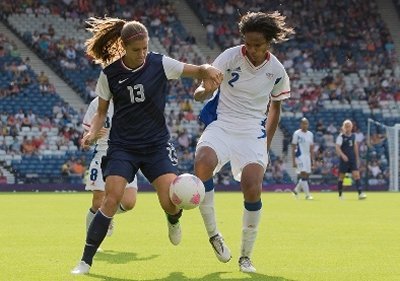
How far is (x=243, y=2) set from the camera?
4528 centimetres

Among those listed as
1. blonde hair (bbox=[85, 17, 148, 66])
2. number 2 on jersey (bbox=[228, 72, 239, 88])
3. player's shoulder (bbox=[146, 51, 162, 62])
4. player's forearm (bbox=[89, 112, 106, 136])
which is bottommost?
player's forearm (bbox=[89, 112, 106, 136])

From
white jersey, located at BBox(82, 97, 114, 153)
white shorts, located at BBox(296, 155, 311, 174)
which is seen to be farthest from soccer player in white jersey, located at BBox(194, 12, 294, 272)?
white shorts, located at BBox(296, 155, 311, 174)

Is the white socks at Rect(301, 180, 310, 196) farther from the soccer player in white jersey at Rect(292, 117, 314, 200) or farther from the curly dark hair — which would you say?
the curly dark hair

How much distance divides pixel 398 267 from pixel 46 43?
106 feet

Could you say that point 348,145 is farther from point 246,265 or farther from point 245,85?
point 246,265

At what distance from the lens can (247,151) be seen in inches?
382

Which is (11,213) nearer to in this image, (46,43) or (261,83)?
(261,83)

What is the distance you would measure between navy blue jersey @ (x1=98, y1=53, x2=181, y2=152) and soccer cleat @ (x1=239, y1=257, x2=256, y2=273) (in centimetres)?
146

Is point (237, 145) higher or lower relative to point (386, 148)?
higher

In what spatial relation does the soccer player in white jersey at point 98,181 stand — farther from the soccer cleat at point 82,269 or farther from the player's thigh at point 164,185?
the soccer cleat at point 82,269

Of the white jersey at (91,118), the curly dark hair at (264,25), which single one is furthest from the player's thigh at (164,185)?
the white jersey at (91,118)

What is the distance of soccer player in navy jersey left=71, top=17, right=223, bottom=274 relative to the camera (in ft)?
28.8

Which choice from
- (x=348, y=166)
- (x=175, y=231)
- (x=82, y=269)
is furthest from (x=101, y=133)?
(x=348, y=166)

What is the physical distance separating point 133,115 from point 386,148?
3145 cm
